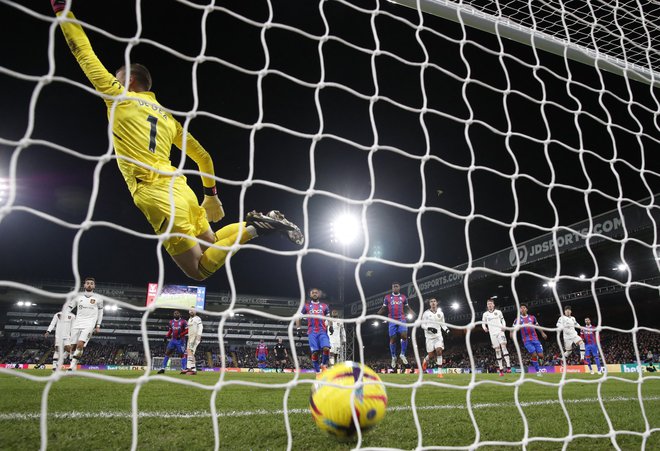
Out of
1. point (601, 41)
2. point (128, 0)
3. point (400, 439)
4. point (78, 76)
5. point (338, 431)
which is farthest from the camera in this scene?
point (78, 76)

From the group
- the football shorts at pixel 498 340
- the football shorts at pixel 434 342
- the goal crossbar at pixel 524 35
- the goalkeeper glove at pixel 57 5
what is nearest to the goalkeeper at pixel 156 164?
the goalkeeper glove at pixel 57 5

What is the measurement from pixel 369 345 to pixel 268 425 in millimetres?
38169

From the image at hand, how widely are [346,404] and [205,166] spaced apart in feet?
7.24

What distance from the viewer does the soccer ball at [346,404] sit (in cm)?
231

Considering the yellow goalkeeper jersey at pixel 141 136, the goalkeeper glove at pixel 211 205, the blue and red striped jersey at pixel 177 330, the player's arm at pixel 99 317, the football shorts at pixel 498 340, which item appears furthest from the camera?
the blue and red striped jersey at pixel 177 330

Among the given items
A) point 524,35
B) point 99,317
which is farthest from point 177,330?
point 524,35

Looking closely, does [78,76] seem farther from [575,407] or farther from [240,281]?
[240,281]

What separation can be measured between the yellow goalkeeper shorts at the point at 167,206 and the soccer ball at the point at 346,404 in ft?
5.14

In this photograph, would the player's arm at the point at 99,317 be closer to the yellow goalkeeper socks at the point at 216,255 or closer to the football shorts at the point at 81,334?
the football shorts at the point at 81,334

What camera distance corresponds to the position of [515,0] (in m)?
3.52

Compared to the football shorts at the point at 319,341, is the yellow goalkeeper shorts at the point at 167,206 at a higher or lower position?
higher

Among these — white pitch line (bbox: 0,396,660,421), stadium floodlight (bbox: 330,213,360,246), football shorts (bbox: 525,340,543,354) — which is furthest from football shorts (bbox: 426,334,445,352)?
stadium floodlight (bbox: 330,213,360,246)

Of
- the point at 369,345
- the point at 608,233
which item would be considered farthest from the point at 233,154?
the point at 369,345

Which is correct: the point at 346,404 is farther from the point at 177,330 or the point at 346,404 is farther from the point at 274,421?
the point at 177,330
